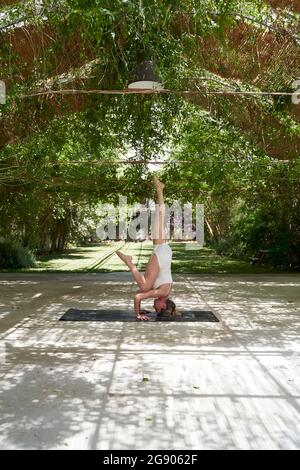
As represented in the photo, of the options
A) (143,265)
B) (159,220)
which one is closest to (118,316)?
(159,220)

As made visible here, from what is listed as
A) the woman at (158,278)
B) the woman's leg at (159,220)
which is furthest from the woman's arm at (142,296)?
the woman's leg at (159,220)

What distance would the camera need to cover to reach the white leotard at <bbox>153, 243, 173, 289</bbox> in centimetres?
770

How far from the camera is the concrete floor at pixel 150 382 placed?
3.35m

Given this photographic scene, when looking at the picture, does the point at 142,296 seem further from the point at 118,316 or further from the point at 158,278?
the point at 118,316

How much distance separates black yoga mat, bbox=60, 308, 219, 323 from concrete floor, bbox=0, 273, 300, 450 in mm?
226

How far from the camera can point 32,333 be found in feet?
21.7

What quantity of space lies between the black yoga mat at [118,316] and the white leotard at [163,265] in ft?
1.72

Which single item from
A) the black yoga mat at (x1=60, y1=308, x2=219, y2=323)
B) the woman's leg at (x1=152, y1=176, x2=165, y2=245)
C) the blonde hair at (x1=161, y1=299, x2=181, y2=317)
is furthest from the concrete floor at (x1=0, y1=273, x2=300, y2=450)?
the woman's leg at (x1=152, y1=176, x2=165, y2=245)

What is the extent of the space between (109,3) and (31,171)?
7625 mm

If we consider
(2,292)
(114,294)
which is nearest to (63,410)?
(114,294)

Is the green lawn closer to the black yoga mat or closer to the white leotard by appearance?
the black yoga mat

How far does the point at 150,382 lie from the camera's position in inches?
178

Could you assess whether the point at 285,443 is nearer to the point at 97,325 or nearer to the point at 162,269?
the point at 97,325

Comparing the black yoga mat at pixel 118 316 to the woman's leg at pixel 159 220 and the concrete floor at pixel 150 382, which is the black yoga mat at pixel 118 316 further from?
the woman's leg at pixel 159 220
